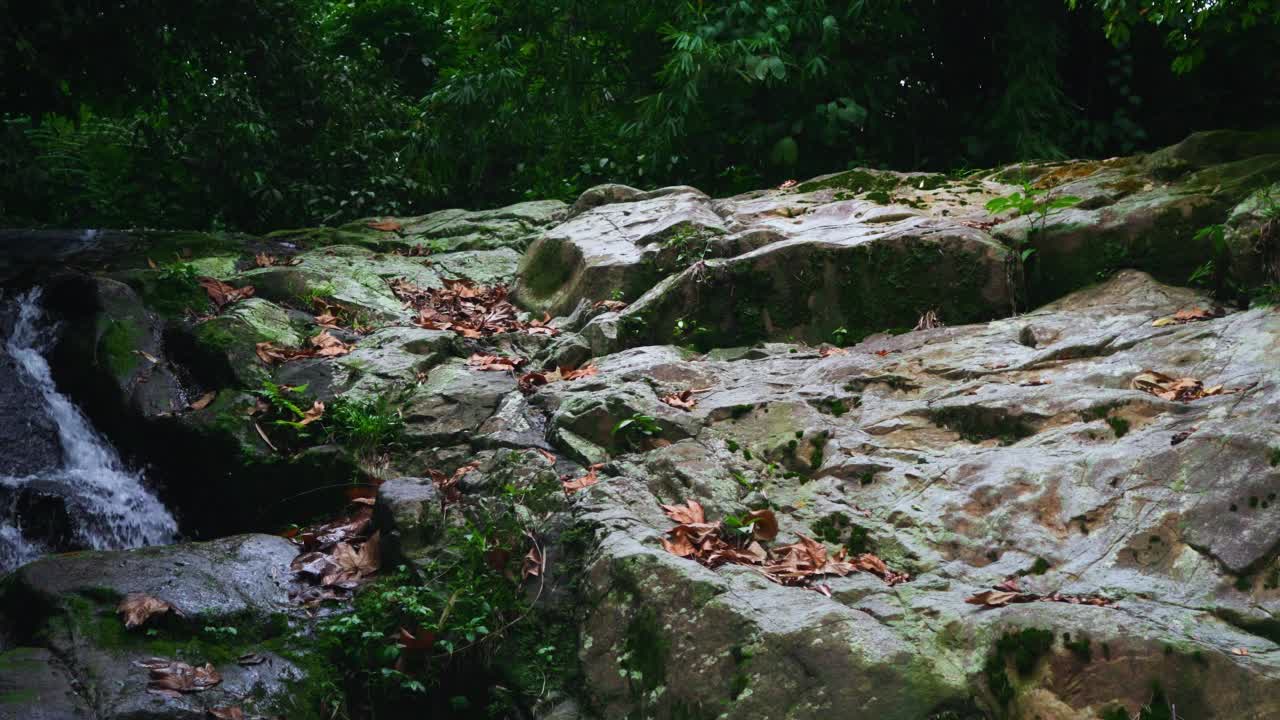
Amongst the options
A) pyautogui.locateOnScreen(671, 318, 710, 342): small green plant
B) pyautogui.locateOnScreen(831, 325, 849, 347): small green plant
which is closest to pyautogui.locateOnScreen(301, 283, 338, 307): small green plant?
pyautogui.locateOnScreen(671, 318, 710, 342): small green plant

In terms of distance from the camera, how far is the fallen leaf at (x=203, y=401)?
5480 millimetres

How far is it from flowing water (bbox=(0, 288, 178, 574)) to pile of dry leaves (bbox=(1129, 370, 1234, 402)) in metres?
5.13

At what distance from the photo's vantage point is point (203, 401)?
5.54 m

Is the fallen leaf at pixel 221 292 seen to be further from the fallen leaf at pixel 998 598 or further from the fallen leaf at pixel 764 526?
the fallen leaf at pixel 998 598

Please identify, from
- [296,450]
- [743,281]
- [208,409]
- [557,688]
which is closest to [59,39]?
[208,409]

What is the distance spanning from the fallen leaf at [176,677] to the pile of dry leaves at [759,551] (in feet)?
5.99

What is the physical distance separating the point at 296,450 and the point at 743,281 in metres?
2.88

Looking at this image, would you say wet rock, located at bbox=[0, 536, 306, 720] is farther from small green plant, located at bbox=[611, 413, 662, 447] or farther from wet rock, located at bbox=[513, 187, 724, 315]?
wet rock, located at bbox=[513, 187, 724, 315]

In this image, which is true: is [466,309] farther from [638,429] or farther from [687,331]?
[638,429]

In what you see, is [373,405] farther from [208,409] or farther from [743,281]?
[743,281]

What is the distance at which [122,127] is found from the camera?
38.0 ft

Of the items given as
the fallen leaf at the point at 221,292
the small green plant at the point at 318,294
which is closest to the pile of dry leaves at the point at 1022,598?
the small green plant at the point at 318,294

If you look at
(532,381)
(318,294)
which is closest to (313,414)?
(532,381)

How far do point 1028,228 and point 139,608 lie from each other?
17.0 feet
